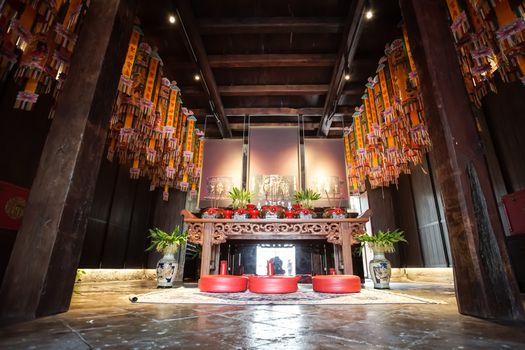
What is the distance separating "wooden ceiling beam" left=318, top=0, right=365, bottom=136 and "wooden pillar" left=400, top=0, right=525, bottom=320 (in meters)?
2.52

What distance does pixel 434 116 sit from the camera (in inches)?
76.1

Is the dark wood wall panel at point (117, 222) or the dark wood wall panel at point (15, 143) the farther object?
the dark wood wall panel at point (117, 222)

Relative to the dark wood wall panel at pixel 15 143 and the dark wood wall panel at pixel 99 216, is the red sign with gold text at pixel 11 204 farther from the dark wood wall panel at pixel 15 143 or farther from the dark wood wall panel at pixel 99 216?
the dark wood wall panel at pixel 99 216

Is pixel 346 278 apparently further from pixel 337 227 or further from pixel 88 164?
pixel 88 164

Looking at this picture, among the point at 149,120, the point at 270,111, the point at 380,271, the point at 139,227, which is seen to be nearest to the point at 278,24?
the point at 270,111

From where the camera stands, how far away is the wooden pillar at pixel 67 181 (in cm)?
153

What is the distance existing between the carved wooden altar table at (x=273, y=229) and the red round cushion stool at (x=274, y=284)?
4.25 feet

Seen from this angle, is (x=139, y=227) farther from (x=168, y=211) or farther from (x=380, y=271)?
(x=380, y=271)

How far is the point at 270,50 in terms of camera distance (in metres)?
5.58

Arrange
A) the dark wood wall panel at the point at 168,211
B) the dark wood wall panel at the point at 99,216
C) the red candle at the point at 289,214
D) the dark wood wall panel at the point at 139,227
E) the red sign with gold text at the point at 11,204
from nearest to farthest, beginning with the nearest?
the red sign with gold text at the point at 11,204 → the red candle at the point at 289,214 → the dark wood wall panel at the point at 99,216 → the dark wood wall panel at the point at 139,227 → the dark wood wall panel at the point at 168,211

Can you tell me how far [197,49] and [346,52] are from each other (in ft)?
9.69

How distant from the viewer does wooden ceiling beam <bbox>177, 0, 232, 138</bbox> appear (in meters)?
4.37

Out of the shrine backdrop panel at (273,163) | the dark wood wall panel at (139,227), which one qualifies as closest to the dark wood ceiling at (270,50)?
the shrine backdrop panel at (273,163)

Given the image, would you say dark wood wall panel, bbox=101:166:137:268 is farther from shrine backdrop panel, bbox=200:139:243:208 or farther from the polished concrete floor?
the polished concrete floor
